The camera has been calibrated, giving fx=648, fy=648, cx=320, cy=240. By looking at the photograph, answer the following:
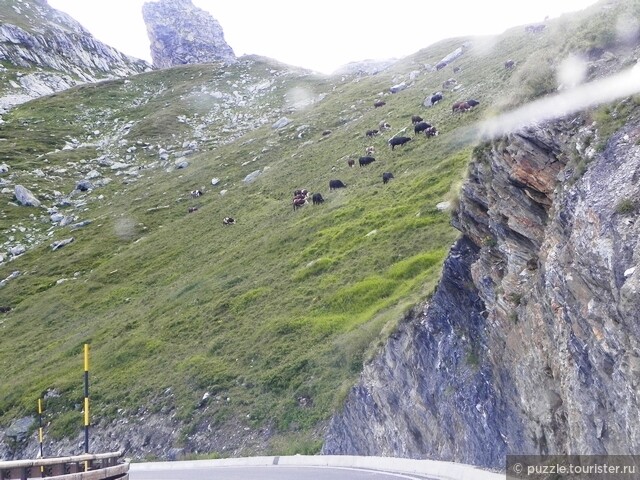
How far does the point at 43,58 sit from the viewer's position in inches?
6668

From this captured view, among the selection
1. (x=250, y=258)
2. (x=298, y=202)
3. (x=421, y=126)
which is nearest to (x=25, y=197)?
(x=298, y=202)

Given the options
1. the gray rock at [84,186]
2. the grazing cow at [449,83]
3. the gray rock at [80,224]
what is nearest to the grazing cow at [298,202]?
the grazing cow at [449,83]

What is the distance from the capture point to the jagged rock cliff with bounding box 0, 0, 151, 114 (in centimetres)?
15512

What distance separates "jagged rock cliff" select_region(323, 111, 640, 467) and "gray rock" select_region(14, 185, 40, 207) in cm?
7998

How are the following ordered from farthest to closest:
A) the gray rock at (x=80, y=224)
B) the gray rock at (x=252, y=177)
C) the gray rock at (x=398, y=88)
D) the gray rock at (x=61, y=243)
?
1. the gray rock at (x=398, y=88)
2. the gray rock at (x=80, y=224)
3. the gray rock at (x=252, y=177)
4. the gray rock at (x=61, y=243)

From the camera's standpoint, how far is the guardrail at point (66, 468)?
30.3 feet

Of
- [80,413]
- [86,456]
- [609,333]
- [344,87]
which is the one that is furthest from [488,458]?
[344,87]

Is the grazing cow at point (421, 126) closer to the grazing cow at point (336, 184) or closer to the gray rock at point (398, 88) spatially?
the grazing cow at point (336, 184)

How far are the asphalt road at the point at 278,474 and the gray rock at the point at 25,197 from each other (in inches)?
2993

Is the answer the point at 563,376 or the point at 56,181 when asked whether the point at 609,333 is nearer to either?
the point at 563,376

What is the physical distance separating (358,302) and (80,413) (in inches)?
639

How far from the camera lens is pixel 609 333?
1000cm

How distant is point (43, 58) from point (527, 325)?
18054 centimetres

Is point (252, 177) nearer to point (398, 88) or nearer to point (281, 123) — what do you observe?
point (281, 123)
